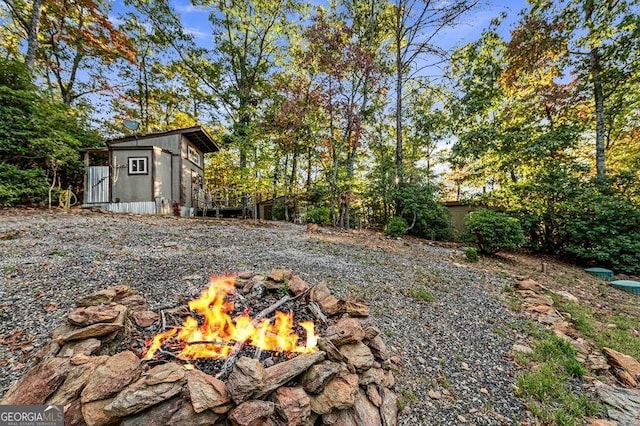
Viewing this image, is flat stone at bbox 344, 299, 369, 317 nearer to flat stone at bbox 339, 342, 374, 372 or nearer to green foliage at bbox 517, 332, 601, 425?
flat stone at bbox 339, 342, 374, 372

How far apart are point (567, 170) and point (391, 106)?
7929mm

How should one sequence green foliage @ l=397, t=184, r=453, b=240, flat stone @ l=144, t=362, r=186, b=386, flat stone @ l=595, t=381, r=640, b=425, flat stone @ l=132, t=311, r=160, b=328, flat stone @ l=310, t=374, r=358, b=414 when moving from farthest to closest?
green foliage @ l=397, t=184, r=453, b=240
flat stone @ l=132, t=311, r=160, b=328
flat stone @ l=595, t=381, r=640, b=425
flat stone @ l=310, t=374, r=358, b=414
flat stone @ l=144, t=362, r=186, b=386

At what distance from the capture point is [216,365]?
1592 mm

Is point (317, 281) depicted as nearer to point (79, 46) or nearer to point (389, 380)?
point (389, 380)

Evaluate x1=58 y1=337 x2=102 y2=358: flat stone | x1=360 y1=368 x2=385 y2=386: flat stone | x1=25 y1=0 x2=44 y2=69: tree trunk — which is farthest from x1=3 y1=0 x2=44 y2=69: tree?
x1=360 y1=368 x2=385 y2=386: flat stone

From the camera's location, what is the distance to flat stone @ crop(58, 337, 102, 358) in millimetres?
1495

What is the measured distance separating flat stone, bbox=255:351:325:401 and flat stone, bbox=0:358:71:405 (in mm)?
1038

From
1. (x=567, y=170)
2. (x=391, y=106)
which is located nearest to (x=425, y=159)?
(x=391, y=106)

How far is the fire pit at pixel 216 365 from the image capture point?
1.20m

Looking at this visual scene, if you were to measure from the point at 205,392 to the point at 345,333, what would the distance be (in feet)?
3.16

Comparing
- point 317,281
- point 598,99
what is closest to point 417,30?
point 598,99

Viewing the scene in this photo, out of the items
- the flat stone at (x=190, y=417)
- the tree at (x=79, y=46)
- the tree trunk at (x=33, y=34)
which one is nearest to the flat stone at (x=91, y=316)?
the flat stone at (x=190, y=417)

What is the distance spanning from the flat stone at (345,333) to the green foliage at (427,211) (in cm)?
761

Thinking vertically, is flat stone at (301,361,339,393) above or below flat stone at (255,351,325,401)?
below
